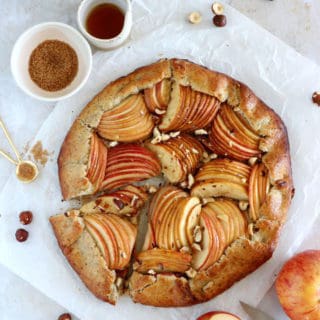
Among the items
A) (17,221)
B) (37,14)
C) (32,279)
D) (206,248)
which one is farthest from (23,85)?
(206,248)

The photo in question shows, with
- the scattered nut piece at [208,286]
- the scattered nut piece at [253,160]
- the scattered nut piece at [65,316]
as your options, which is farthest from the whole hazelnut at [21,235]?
the scattered nut piece at [253,160]

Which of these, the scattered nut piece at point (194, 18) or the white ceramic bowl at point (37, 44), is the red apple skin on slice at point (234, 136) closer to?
the scattered nut piece at point (194, 18)

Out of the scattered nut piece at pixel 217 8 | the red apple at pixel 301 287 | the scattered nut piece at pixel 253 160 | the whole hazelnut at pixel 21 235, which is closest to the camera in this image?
the red apple at pixel 301 287

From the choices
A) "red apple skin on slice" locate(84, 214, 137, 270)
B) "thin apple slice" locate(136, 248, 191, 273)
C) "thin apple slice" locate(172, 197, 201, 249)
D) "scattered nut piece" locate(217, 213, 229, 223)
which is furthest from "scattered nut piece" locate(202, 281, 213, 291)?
"red apple skin on slice" locate(84, 214, 137, 270)

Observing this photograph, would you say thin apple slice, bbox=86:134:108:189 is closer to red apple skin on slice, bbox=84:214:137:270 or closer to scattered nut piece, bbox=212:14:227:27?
red apple skin on slice, bbox=84:214:137:270

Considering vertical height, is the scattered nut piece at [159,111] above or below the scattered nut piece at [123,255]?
above
